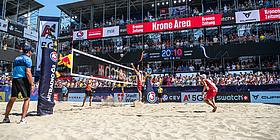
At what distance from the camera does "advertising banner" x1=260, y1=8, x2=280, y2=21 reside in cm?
1689

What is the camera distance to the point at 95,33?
870 inches

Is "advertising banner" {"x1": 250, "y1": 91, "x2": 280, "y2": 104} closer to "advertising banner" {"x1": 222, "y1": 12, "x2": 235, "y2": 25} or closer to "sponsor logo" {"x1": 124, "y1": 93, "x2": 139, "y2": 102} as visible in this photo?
"advertising banner" {"x1": 222, "y1": 12, "x2": 235, "y2": 25}

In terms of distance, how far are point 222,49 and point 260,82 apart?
4421 millimetres

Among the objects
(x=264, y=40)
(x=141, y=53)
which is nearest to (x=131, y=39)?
(x=141, y=53)

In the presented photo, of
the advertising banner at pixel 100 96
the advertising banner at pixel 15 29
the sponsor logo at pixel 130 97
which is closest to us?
the sponsor logo at pixel 130 97

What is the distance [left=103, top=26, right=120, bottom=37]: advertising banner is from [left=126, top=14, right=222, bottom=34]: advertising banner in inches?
42.5

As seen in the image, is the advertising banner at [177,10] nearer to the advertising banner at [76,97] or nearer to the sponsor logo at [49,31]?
the sponsor logo at [49,31]

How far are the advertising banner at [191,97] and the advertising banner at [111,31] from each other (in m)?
9.66

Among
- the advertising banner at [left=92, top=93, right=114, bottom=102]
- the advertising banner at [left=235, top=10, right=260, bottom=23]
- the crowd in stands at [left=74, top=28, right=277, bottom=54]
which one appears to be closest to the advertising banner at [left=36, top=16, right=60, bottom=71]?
the crowd in stands at [left=74, top=28, right=277, bottom=54]

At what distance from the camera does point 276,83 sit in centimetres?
1332

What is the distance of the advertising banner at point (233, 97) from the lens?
1370 centimetres

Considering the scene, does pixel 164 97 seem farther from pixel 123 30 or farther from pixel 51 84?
pixel 51 84

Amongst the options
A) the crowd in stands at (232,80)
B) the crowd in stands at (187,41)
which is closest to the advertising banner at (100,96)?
the crowd in stands at (232,80)

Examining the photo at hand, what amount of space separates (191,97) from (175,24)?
739 centimetres
